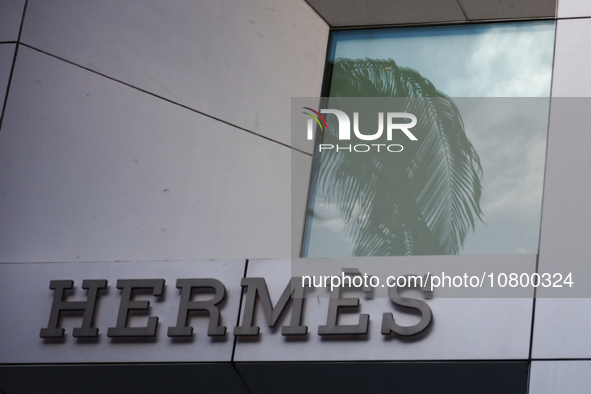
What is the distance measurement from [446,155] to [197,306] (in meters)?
3.28

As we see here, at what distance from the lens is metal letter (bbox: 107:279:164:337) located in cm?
549

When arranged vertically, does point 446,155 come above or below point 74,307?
above

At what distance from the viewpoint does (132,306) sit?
5.60 meters

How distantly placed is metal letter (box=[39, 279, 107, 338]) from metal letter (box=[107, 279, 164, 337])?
0.60 ft

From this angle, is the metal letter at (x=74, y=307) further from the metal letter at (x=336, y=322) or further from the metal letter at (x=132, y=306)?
the metal letter at (x=336, y=322)

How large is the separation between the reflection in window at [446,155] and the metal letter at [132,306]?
1987 mm

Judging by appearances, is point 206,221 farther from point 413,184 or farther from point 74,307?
point 413,184

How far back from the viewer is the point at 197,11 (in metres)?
7.30

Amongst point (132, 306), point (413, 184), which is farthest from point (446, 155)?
point (132, 306)

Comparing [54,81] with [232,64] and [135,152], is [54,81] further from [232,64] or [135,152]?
[232,64]

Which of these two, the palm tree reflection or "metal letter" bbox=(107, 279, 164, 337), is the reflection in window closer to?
the palm tree reflection

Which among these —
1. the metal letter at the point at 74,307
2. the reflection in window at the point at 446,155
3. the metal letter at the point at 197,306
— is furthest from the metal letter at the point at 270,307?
the reflection in window at the point at 446,155

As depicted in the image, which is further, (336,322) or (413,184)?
(413,184)

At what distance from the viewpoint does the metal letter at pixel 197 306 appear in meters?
5.41
